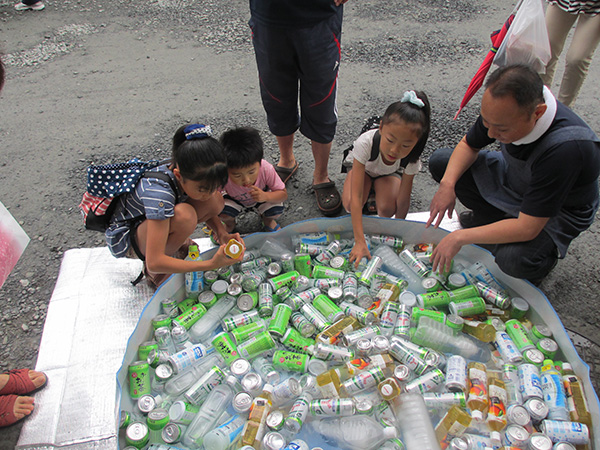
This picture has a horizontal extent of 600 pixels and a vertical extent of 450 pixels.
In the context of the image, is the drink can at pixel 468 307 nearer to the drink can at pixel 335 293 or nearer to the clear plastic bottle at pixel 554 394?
the clear plastic bottle at pixel 554 394

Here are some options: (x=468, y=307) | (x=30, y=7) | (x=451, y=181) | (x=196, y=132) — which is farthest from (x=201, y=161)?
(x=30, y=7)

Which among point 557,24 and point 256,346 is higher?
point 557,24

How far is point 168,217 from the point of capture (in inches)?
80.4

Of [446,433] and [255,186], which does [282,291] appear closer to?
[255,186]

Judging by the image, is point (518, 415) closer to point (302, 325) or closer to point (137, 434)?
point (302, 325)

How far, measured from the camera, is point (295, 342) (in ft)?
6.73

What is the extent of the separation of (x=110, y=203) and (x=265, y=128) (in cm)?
187

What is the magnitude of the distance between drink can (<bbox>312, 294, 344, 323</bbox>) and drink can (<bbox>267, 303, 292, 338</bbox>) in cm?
15

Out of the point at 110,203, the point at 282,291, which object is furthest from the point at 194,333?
the point at 110,203

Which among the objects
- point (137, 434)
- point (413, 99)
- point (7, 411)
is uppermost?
point (413, 99)

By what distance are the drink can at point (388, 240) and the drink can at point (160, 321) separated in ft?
4.15

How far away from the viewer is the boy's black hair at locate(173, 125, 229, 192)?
1.90 m

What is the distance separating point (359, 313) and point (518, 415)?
0.79 meters

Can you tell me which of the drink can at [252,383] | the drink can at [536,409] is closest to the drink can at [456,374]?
the drink can at [536,409]
